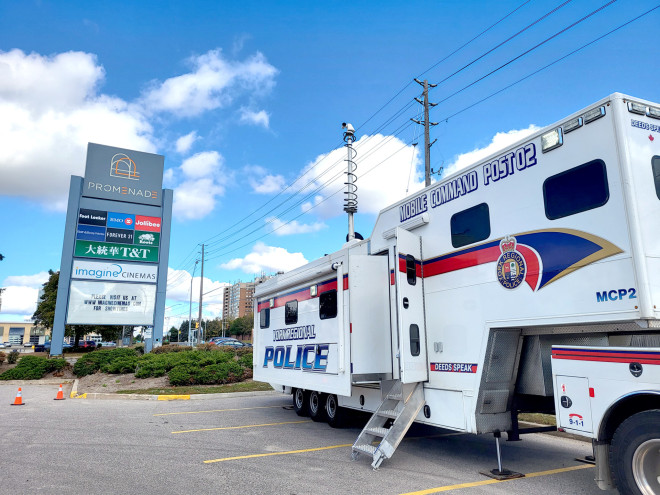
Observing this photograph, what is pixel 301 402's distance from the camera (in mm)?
11062

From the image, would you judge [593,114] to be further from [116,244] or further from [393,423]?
[116,244]

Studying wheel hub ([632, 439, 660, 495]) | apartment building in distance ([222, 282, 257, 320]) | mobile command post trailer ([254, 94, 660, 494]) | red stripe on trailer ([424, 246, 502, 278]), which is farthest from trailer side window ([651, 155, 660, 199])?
apartment building in distance ([222, 282, 257, 320])

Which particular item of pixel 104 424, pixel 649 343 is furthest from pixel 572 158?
pixel 104 424

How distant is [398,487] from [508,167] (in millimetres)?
4050

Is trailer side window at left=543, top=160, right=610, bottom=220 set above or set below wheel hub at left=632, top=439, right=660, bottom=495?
above

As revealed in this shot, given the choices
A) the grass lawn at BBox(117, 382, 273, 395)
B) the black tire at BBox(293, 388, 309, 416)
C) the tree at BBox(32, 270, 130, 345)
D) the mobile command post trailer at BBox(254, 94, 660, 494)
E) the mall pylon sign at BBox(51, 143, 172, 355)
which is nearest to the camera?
the mobile command post trailer at BBox(254, 94, 660, 494)

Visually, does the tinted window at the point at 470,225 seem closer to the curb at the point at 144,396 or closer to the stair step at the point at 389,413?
the stair step at the point at 389,413

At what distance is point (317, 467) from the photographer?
6613 mm

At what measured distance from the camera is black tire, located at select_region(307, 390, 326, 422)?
10.3 metres

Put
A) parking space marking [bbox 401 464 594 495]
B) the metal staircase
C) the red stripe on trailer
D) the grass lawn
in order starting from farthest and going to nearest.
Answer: the grass lawn → the metal staircase → the red stripe on trailer → parking space marking [bbox 401 464 594 495]

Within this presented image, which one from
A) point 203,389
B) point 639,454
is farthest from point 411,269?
point 203,389

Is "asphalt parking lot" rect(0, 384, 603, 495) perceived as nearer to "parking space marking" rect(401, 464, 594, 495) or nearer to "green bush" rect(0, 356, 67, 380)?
"parking space marking" rect(401, 464, 594, 495)

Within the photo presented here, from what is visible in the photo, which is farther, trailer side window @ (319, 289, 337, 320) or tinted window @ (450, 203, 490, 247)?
trailer side window @ (319, 289, 337, 320)

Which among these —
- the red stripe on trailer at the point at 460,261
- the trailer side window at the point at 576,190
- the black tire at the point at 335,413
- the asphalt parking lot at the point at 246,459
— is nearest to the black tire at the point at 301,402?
the asphalt parking lot at the point at 246,459
